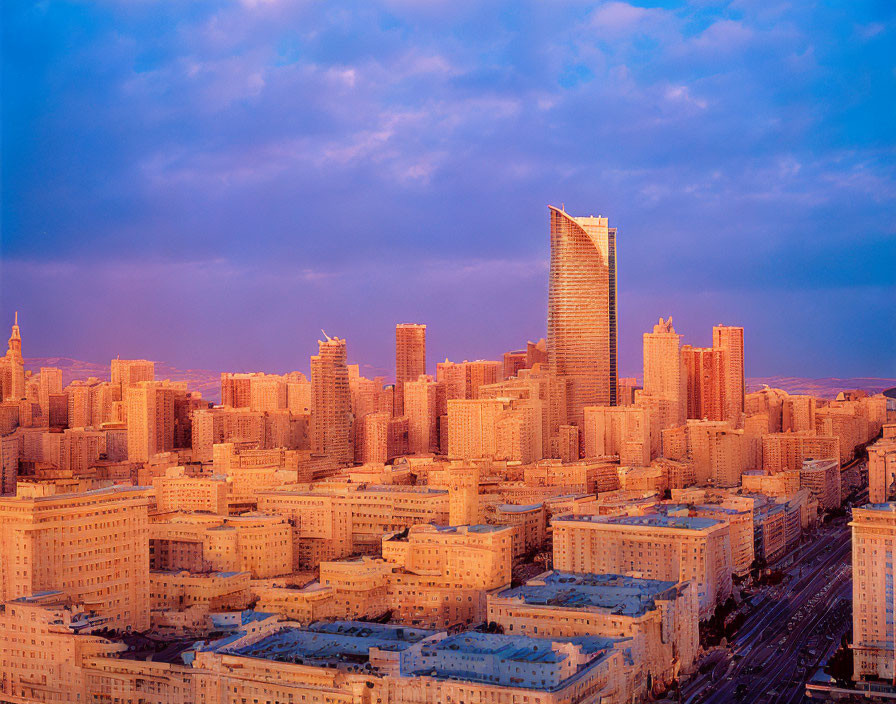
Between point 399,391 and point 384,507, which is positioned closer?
point 384,507

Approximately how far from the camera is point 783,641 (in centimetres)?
1969

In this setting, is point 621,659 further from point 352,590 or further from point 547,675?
point 352,590

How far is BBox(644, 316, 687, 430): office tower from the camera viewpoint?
1870 inches

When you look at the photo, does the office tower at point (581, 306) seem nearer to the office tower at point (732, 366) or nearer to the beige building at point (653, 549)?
the office tower at point (732, 366)

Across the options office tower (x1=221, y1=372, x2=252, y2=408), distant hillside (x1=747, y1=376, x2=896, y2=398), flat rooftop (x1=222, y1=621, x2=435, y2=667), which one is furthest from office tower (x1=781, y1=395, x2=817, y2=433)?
flat rooftop (x1=222, y1=621, x2=435, y2=667)

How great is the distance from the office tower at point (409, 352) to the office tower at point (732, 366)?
12.6 meters

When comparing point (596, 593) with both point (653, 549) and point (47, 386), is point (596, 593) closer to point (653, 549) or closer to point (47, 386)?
point (653, 549)

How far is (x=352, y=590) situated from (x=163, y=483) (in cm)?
1117

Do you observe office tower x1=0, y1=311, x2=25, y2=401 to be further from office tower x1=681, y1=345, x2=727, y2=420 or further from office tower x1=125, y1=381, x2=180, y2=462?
office tower x1=681, y1=345, x2=727, y2=420

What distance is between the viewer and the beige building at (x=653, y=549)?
72.0ft

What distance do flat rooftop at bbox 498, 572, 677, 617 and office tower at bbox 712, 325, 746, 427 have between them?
29985 mm

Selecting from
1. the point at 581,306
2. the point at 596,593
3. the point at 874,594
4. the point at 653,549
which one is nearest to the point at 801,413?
the point at 581,306

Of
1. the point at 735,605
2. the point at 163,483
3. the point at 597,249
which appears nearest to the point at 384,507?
the point at 163,483

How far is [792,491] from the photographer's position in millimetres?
33156
